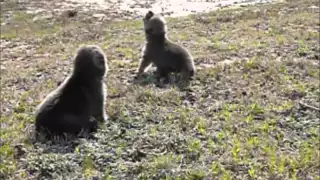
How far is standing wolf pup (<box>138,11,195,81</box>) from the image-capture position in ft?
28.6

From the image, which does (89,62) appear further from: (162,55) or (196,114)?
(162,55)

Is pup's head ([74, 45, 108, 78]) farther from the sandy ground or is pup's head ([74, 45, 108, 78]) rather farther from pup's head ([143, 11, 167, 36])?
the sandy ground

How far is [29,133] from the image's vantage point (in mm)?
6453

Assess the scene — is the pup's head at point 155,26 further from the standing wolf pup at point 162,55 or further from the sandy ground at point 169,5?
the sandy ground at point 169,5

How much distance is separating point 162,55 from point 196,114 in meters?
2.07

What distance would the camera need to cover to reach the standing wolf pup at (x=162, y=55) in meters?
8.73

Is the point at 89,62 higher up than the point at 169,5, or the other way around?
the point at 89,62

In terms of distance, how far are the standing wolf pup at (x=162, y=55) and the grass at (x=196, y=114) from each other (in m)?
0.24

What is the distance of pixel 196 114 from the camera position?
7.07 metres

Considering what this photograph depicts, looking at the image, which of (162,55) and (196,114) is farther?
(162,55)

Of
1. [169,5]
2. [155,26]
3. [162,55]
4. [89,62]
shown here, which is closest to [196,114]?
[89,62]

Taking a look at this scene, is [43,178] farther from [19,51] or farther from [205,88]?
[19,51]

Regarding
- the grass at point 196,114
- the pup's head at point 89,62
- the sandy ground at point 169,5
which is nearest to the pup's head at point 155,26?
the grass at point 196,114

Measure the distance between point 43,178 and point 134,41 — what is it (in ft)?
24.2
